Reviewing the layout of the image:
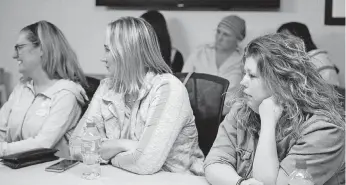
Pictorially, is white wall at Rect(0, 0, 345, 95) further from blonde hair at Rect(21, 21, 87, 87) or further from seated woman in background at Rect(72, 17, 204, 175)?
seated woman in background at Rect(72, 17, 204, 175)

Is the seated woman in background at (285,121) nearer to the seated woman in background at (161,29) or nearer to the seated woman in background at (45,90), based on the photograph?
the seated woman in background at (45,90)

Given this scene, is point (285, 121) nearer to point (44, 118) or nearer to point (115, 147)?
point (115, 147)

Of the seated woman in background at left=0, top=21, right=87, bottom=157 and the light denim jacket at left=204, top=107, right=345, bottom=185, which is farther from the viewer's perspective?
the seated woman in background at left=0, top=21, right=87, bottom=157

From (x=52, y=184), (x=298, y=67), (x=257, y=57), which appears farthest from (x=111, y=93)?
(x=298, y=67)

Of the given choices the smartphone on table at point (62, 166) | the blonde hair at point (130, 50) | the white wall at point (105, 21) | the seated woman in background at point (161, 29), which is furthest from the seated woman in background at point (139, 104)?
the white wall at point (105, 21)

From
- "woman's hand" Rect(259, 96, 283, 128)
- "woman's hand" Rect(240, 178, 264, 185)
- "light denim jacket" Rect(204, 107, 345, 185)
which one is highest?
"woman's hand" Rect(259, 96, 283, 128)

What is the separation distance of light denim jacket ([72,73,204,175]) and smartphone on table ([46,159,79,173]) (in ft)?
0.42

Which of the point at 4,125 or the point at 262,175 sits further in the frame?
the point at 4,125

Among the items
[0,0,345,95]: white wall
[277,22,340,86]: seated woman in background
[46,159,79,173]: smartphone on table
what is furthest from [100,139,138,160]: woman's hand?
[0,0,345,95]: white wall

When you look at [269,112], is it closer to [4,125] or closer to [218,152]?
[218,152]

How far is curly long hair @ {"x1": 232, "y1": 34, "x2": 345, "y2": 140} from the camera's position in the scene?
4.88 feet

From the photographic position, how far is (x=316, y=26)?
3.28m

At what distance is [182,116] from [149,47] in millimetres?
350

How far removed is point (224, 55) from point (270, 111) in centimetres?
187
